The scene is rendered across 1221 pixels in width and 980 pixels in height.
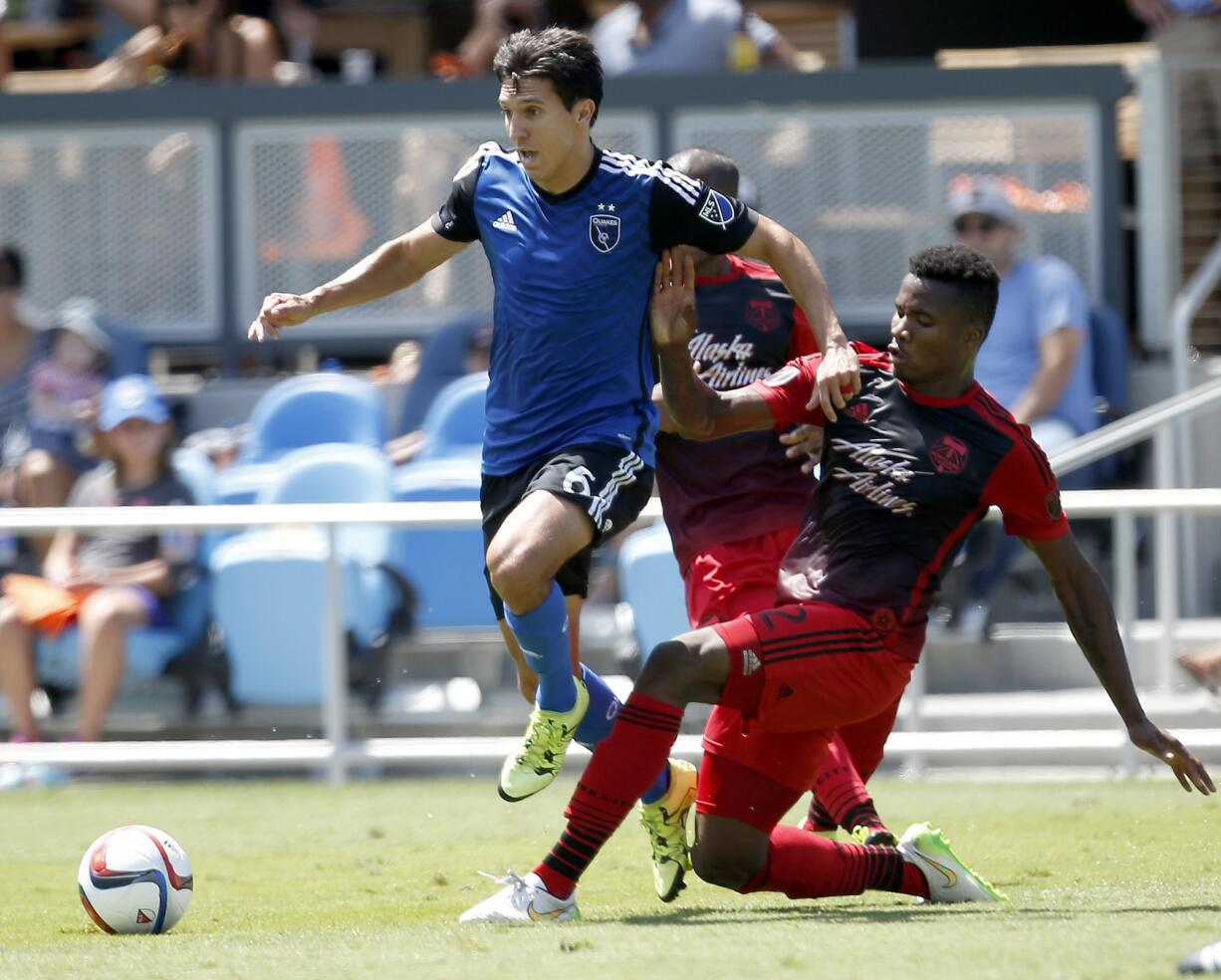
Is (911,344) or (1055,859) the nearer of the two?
(911,344)

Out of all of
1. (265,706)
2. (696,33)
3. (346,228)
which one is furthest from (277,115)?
(265,706)

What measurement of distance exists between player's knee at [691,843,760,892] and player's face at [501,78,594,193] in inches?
71.8

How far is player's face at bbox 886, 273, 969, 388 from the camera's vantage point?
197 inches

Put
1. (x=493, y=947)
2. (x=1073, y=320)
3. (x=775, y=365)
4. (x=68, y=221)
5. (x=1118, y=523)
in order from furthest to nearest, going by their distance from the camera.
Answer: (x=68, y=221), (x=1073, y=320), (x=1118, y=523), (x=775, y=365), (x=493, y=947)

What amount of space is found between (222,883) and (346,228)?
603 cm

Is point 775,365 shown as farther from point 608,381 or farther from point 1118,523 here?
point 1118,523

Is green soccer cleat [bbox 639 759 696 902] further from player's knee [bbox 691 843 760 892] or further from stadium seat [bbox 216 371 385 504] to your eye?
stadium seat [bbox 216 371 385 504]

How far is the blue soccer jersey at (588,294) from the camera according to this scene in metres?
5.31

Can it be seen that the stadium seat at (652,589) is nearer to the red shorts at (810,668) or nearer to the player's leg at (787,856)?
the player's leg at (787,856)

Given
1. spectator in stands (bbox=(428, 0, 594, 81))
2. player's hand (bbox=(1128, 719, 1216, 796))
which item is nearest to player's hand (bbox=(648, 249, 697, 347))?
player's hand (bbox=(1128, 719, 1216, 796))

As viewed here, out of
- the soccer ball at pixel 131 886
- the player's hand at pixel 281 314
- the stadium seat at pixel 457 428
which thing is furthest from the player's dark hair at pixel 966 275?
the stadium seat at pixel 457 428

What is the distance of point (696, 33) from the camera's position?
11.2 m

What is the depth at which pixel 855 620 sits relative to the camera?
497 cm

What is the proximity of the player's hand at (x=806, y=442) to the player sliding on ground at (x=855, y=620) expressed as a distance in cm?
22
